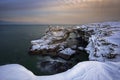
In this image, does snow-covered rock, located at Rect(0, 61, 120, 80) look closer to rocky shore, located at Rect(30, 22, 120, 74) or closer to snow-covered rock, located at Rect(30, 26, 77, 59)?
rocky shore, located at Rect(30, 22, 120, 74)

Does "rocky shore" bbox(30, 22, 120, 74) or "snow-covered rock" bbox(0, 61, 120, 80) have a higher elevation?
"snow-covered rock" bbox(0, 61, 120, 80)

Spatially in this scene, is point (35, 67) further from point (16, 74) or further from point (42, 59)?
point (16, 74)

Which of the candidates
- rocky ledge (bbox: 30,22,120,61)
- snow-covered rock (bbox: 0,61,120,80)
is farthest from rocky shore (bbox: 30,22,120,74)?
snow-covered rock (bbox: 0,61,120,80)

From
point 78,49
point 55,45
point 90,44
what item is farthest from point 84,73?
point 78,49

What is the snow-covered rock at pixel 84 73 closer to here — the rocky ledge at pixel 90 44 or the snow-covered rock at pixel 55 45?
the rocky ledge at pixel 90 44

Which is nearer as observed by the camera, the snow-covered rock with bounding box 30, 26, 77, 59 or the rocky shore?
the rocky shore

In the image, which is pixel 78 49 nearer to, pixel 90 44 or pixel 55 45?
pixel 55 45

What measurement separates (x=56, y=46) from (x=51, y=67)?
362 inches

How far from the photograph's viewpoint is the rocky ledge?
745 inches

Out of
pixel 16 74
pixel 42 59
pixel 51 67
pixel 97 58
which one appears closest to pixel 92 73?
pixel 16 74

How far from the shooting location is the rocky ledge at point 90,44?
18.9 metres

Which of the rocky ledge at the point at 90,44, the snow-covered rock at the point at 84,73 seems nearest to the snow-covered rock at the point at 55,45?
the rocky ledge at the point at 90,44

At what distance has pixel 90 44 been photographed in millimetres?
26344

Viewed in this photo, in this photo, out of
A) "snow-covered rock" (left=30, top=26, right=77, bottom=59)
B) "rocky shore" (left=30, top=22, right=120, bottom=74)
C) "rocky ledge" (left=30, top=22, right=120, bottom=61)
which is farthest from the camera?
"snow-covered rock" (left=30, top=26, right=77, bottom=59)
